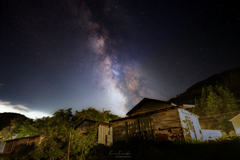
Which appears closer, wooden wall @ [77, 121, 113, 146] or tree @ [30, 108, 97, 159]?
tree @ [30, 108, 97, 159]

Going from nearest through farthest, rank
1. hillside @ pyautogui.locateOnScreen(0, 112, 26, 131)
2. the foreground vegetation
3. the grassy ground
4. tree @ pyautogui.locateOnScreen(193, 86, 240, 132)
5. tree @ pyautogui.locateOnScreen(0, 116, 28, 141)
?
1. the grassy ground
2. the foreground vegetation
3. tree @ pyautogui.locateOnScreen(193, 86, 240, 132)
4. tree @ pyautogui.locateOnScreen(0, 116, 28, 141)
5. hillside @ pyautogui.locateOnScreen(0, 112, 26, 131)

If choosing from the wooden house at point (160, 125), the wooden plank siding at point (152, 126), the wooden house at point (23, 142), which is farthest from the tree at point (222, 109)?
the wooden house at point (23, 142)

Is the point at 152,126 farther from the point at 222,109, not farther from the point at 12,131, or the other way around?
the point at 12,131

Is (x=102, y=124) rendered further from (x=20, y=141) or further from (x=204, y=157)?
(x=20, y=141)

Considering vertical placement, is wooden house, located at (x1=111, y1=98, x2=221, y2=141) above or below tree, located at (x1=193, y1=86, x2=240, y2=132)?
below

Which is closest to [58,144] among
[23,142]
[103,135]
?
[103,135]

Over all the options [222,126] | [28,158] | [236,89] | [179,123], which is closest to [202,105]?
[236,89]

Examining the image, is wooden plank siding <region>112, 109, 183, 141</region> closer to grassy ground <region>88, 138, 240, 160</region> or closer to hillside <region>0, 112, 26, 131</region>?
grassy ground <region>88, 138, 240, 160</region>

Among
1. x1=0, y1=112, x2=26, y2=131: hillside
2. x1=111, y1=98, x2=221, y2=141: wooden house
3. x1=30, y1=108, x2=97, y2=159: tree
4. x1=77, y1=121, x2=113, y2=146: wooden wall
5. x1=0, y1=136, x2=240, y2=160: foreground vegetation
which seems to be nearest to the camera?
x1=0, y1=136, x2=240, y2=160: foreground vegetation

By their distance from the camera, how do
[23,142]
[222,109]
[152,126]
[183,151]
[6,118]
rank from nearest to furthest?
[183,151] < [152,126] < [23,142] < [222,109] < [6,118]

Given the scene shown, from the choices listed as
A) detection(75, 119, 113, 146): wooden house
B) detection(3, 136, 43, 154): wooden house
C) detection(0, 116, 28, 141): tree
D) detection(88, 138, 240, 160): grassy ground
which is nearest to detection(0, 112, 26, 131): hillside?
detection(0, 116, 28, 141): tree

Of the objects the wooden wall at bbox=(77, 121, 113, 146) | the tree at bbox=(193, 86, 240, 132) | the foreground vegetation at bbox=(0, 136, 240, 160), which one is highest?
the tree at bbox=(193, 86, 240, 132)

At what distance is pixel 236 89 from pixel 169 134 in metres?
59.0

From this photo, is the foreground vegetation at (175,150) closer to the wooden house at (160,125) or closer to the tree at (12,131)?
the wooden house at (160,125)
